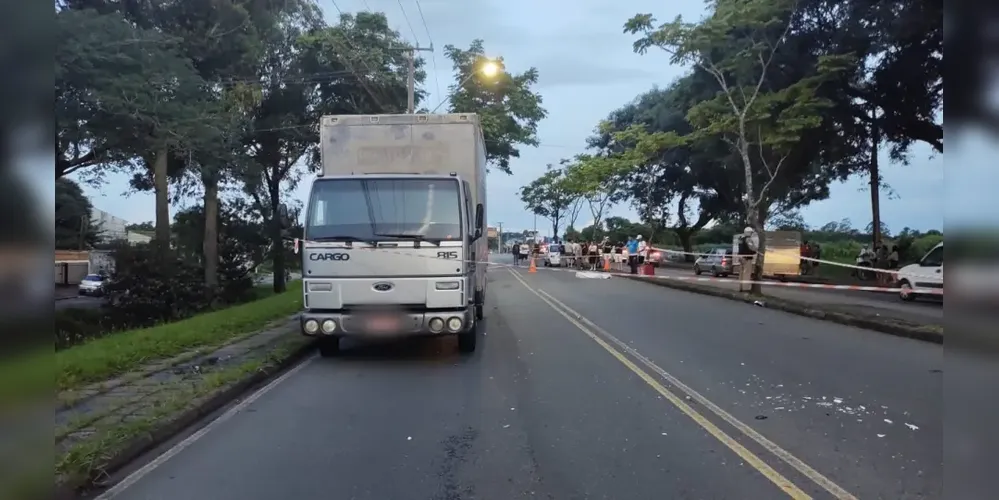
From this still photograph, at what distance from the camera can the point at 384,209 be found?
9.88 m

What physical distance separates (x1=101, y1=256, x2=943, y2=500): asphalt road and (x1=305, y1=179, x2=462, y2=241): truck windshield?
69.3 inches

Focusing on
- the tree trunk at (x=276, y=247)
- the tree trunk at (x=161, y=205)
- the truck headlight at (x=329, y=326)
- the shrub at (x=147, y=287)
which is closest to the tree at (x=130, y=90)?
the tree trunk at (x=161, y=205)

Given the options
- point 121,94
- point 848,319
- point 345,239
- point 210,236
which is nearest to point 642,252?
point 210,236

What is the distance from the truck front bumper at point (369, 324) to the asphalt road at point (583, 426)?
0.50m

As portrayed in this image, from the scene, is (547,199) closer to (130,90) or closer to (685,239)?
(685,239)

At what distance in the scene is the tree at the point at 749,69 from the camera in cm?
1961

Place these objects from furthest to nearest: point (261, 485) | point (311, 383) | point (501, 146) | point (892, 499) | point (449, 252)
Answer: point (501, 146) → point (449, 252) → point (311, 383) → point (261, 485) → point (892, 499)

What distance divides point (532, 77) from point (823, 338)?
24555mm

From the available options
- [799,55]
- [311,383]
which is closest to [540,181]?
[799,55]

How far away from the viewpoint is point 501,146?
3472 cm

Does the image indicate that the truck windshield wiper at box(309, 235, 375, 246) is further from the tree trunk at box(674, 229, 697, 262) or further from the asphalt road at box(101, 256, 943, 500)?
the tree trunk at box(674, 229, 697, 262)

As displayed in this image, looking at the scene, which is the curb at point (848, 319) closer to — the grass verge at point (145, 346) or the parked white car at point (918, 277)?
the parked white car at point (918, 277)

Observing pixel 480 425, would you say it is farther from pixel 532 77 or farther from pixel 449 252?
pixel 532 77

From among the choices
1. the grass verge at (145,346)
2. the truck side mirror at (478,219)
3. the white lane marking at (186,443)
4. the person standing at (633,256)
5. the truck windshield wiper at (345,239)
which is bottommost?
the white lane marking at (186,443)
